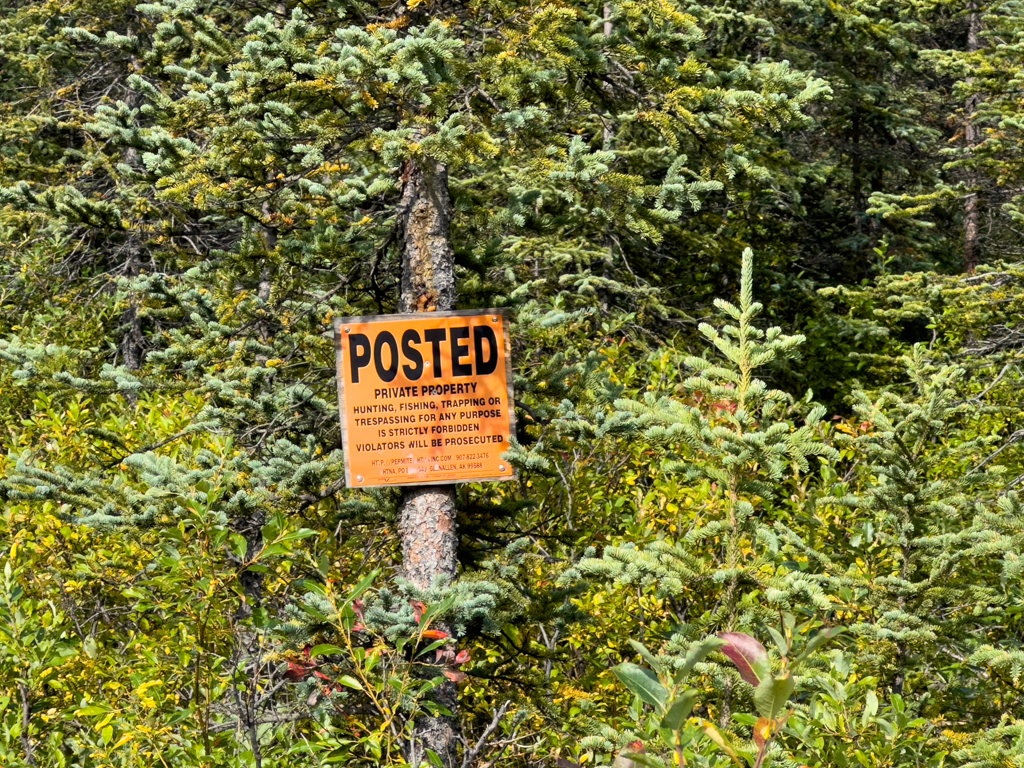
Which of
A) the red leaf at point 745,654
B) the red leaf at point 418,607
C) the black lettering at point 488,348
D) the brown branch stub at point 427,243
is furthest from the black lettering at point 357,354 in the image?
the red leaf at point 745,654

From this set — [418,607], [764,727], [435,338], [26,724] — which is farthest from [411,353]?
[764,727]

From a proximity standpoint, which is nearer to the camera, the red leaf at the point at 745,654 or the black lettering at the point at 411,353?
the red leaf at the point at 745,654

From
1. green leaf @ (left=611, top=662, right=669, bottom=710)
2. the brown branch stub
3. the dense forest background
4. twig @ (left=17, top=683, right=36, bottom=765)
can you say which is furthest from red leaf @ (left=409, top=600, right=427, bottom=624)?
green leaf @ (left=611, top=662, right=669, bottom=710)

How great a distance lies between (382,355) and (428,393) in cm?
27

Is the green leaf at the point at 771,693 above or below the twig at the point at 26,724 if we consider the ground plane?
above

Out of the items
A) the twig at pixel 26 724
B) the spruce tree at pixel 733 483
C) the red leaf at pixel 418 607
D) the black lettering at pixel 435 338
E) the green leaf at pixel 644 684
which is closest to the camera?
the green leaf at pixel 644 684

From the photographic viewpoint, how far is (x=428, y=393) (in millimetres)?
4805

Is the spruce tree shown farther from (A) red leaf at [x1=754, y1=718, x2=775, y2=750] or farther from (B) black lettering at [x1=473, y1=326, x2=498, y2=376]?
(A) red leaf at [x1=754, y1=718, x2=775, y2=750]

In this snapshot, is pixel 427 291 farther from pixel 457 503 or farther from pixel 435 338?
pixel 457 503

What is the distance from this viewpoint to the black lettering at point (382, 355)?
4.78 meters

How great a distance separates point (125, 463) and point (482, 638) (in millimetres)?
1944

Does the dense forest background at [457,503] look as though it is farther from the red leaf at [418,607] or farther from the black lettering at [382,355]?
the black lettering at [382,355]

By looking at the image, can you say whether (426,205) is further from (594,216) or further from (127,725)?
(127,725)

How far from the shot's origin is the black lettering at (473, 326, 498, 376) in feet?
15.7
